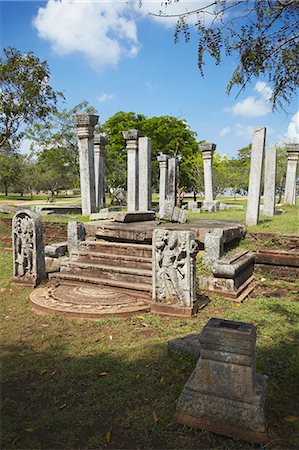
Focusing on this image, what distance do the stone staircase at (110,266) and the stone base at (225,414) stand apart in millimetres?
3187

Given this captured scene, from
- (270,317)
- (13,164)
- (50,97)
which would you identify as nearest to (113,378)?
(270,317)

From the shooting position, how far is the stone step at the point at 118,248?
691 centimetres

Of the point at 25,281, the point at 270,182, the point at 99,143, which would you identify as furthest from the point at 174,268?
the point at 99,143

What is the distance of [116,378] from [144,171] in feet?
33.9

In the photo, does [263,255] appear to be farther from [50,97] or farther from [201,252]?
[50,97]

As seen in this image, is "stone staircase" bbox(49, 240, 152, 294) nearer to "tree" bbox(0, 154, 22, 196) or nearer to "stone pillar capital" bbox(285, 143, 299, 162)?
"stone pillar capital" bbox(285, 143, 299, 162)

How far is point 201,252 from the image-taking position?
7242 millimetres

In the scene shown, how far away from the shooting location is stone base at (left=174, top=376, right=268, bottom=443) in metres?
2.48

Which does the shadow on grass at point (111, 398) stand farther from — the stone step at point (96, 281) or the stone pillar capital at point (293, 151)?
the stone pillar capital at point (293, 151)

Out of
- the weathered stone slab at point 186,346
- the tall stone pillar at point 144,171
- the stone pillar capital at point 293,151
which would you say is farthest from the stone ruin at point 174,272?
the stone pillar capital at point 293,151

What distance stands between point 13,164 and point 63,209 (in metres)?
30.5

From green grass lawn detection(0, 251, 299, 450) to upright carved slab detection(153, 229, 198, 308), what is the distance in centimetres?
35

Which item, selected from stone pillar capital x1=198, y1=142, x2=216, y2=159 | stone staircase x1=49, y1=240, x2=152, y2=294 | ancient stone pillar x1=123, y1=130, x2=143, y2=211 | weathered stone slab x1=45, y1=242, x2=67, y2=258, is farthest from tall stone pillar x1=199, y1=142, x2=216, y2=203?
stone staircase x1=49, y1=240, x2=152, y2=294

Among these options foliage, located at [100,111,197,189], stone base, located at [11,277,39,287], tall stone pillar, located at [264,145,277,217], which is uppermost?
foliage, located at [100,111,197,189]
